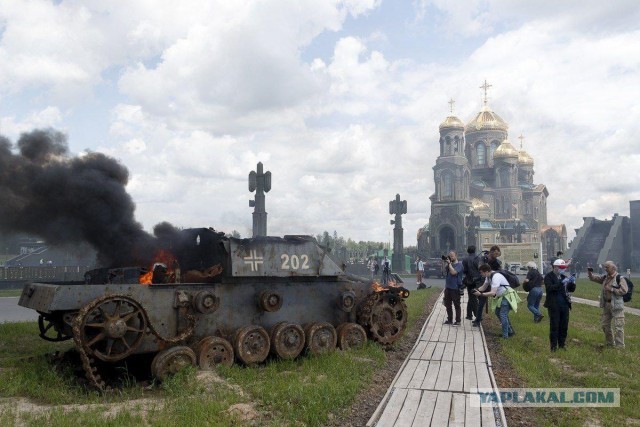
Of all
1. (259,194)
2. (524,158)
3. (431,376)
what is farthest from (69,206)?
(524,158)

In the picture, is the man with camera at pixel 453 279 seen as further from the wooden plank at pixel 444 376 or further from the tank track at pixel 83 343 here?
the tank track at pixel 83 343

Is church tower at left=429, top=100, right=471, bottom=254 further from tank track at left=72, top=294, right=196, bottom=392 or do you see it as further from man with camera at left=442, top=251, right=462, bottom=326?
tank track at left=72, top=294, right=196, bottom=392

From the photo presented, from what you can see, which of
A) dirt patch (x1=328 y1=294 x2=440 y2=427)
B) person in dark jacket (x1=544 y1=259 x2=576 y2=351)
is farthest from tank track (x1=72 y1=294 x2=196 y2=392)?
person in dark jacket (x1=544 y1=259 x2=576 y2=351)

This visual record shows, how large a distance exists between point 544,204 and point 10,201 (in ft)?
316

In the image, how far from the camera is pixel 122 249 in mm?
10211

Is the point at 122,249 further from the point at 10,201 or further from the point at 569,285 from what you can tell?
the point at 569,285

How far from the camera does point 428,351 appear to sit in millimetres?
10516

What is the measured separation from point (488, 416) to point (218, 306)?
453cm

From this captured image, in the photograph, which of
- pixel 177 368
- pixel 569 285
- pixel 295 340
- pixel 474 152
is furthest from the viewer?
pixel 474 152

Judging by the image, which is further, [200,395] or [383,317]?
[383,317]

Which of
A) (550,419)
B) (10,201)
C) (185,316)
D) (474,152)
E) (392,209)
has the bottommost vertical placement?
(550,419)

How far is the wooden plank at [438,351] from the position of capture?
9.91m

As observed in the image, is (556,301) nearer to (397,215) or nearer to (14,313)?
(14,313)

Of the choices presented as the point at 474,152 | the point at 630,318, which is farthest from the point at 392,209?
the point at 474,152
